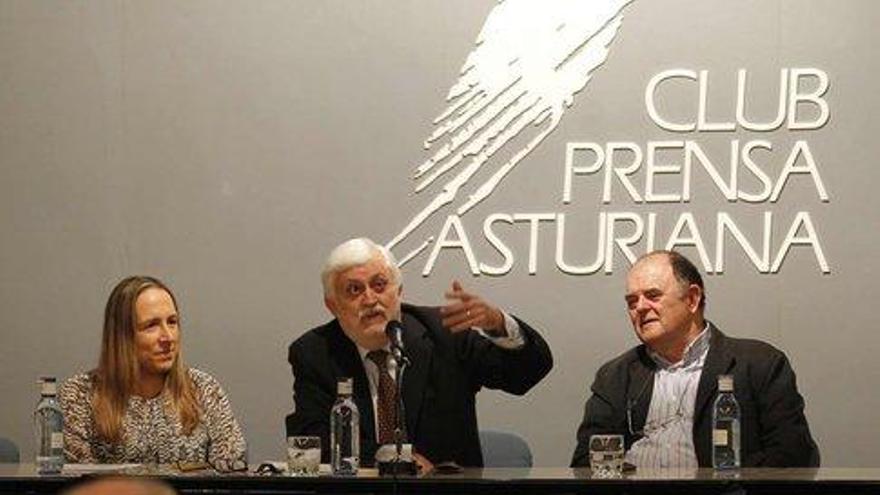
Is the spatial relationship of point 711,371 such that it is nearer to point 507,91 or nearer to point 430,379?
point 430,379

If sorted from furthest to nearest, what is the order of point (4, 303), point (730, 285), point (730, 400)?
1. point (4, 303)
2. point (730, 285)
3. point (730, 400)

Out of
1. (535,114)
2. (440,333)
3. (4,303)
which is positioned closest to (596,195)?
(535,114)

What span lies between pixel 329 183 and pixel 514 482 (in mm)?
2755

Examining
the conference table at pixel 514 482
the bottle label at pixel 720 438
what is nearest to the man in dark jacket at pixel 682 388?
the bottle label at pixel 720 438

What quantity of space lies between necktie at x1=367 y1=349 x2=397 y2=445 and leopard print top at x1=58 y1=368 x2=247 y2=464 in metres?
0.43

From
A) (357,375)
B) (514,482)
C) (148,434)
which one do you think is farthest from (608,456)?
(148,434)

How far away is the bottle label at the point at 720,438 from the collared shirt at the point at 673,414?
19 cm

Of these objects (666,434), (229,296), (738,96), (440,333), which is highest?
(738,96)

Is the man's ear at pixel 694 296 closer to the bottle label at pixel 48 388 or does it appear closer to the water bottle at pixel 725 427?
the water bottle at pixel 725 427

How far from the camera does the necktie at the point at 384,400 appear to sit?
541cm

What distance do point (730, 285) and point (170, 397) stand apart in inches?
89.3

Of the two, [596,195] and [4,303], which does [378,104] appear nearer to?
[596,195]

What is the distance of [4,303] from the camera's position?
7.28m

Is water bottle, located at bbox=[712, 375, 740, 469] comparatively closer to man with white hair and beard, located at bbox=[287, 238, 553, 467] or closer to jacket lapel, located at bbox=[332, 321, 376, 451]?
man with white hair and beard, located at bbox=[287, 238, 553, 467]
